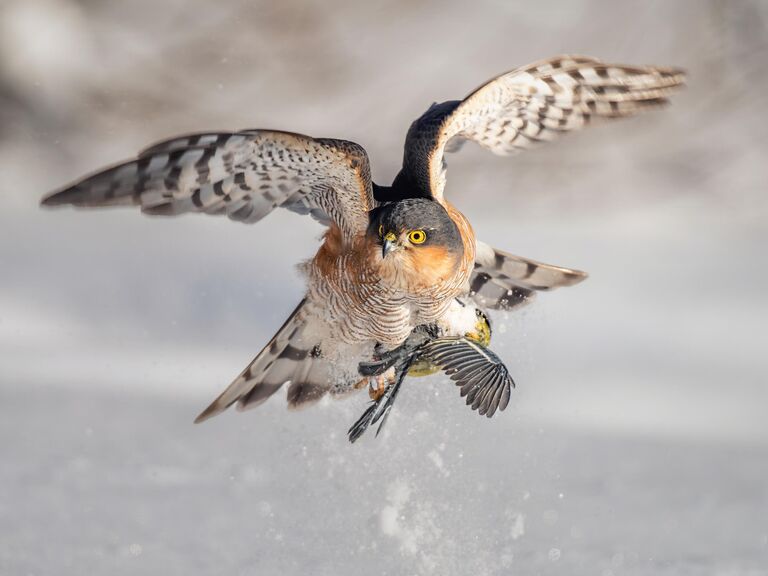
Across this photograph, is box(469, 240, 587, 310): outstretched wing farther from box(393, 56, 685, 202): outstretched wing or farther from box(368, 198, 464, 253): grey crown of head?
box(368, 198, 464, 253): grey crown of head

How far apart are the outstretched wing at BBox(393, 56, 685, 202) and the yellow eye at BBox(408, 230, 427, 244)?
0.30m

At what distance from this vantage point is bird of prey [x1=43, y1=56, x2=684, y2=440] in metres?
2.89

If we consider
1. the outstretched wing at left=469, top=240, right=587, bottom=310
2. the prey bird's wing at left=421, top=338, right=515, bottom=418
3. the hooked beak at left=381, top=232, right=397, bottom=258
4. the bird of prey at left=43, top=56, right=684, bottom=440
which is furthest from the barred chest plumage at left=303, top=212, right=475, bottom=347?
the outstretched wing at left=469, top=240, right=587, bottom=310

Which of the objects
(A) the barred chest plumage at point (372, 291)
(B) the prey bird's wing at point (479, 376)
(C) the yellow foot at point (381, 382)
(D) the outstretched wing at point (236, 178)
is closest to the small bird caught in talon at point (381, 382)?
(C) the yellow foot at point (381, 382)

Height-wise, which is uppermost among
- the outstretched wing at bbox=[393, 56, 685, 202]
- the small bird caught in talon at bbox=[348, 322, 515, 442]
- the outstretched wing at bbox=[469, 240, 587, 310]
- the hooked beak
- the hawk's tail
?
the outstretched wing at bbox=[393, 56, 685, 202]

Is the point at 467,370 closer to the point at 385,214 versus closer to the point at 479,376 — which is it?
the point at 479,376

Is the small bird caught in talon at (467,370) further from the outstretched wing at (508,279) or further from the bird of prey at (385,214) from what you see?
the outstretched wing at (508,279)

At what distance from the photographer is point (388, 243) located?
9.75ft

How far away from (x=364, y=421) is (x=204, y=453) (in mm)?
1664

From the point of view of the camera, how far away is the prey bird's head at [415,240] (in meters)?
2.99

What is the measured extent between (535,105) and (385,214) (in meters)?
0.83

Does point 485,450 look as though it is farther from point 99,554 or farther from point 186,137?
point 186,137

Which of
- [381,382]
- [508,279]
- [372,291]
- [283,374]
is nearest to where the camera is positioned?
[372,291]

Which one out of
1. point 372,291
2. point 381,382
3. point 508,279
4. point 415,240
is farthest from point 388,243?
point 508,279
